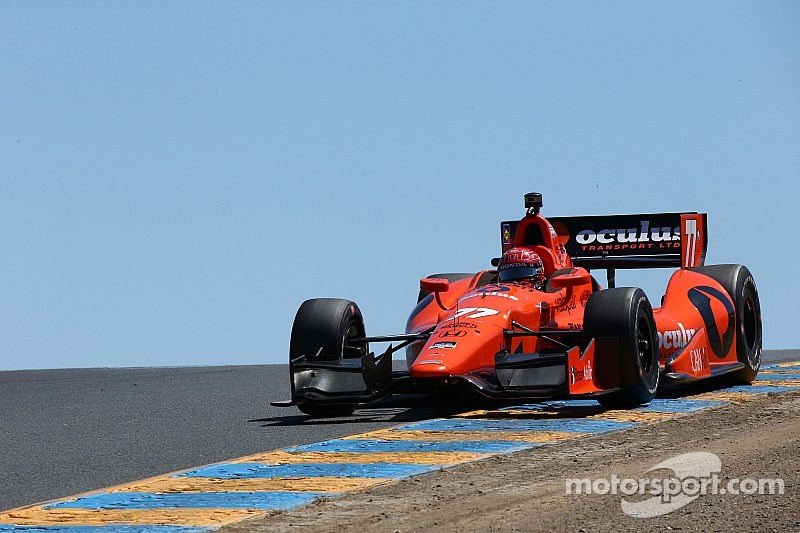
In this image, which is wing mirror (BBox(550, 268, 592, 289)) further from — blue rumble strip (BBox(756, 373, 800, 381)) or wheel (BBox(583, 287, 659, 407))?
blue rumble strip (BBox(756, 373, 800, 381))

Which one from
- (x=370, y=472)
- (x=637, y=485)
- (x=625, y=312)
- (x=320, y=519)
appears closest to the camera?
(x=320, y=519)

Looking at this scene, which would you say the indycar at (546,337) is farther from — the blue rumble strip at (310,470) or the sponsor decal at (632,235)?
the blue rumble strip at (310,470)

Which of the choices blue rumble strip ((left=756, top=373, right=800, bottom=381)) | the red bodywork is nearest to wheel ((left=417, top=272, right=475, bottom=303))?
the red bodywork

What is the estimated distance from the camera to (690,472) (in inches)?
272

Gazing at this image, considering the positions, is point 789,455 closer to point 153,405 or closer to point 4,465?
point 4,465

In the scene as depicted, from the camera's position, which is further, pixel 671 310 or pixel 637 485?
pixel 671 310

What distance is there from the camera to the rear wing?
1439 cm

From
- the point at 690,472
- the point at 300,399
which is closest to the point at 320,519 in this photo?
the point at 690,472

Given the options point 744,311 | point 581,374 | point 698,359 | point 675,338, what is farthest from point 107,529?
point 744,311

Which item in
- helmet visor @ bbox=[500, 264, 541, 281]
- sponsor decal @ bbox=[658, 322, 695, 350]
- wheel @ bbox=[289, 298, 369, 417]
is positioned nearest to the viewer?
wheel @ bbox=[289, 298, 369, 417]

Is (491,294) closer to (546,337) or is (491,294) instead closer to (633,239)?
(546,337)

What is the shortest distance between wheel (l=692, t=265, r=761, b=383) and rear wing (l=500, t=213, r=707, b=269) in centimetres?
73

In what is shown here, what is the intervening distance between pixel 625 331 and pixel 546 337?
77 centimetres

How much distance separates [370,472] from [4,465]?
2.77 m
